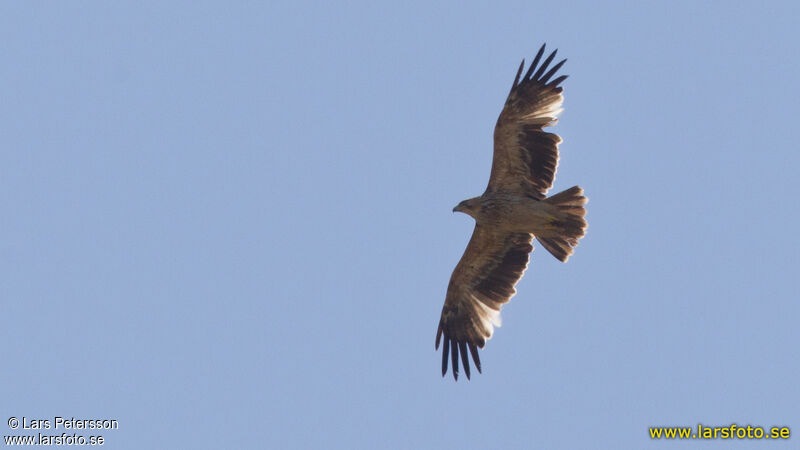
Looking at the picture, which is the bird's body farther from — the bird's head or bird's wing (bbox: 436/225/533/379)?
bird's wing (bbox: 436/225/533/379)

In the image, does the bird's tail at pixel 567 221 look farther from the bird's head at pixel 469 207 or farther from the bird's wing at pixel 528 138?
the bird's head at pixel 469 207

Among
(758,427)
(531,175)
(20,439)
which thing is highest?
(531,175)

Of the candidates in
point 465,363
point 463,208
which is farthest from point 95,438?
point 463,208

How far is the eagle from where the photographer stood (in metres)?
11.0

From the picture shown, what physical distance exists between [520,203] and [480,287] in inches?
63.4

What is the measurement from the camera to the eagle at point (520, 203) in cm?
1101

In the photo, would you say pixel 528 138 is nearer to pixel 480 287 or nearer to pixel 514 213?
pixel 514 213

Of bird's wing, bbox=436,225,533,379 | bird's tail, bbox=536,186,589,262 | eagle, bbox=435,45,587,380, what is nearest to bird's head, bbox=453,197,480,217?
eagle, bbox=435,45,587,380

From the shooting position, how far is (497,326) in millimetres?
11930

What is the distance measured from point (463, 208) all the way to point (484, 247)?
0.81 metres

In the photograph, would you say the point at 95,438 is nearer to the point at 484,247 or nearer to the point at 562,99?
the point at 484,247

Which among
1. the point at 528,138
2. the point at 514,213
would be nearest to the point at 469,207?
the point at 514,213

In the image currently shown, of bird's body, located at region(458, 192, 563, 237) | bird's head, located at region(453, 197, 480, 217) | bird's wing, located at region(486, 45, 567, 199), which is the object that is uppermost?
bird's wing, located at region(486, 45, 567, 199)

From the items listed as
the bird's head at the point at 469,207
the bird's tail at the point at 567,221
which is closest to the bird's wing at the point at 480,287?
the bird's head at the point at 469,207
